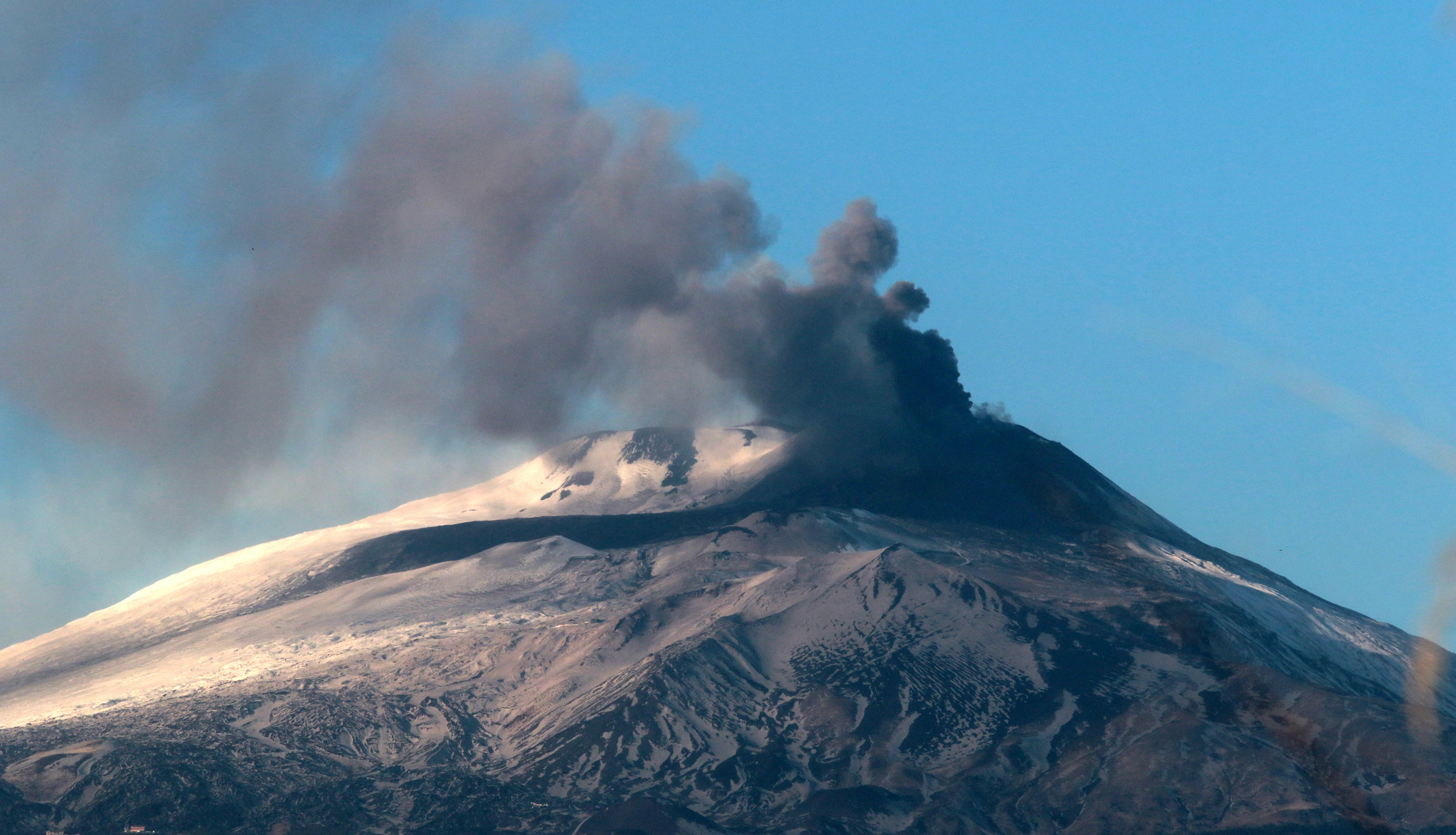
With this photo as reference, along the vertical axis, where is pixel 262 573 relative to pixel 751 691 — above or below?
above

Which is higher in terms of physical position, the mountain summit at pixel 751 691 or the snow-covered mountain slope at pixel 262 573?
the snow-covered mountain slope at pixel 262 573

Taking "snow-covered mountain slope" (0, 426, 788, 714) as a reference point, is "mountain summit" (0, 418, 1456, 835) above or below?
below

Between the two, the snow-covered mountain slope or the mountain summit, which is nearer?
the mountain summit

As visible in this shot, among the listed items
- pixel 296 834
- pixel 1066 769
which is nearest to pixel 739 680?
pixel 1066 769

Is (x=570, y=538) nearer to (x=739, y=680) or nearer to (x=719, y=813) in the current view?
(x=739, y=680)

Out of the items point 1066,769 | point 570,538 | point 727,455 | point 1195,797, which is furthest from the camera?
point 727,455

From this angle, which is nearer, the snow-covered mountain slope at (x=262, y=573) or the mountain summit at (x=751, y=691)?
the mountain summit at (x=751, y=691)

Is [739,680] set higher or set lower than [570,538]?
lower

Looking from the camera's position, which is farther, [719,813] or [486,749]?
[486,749]
